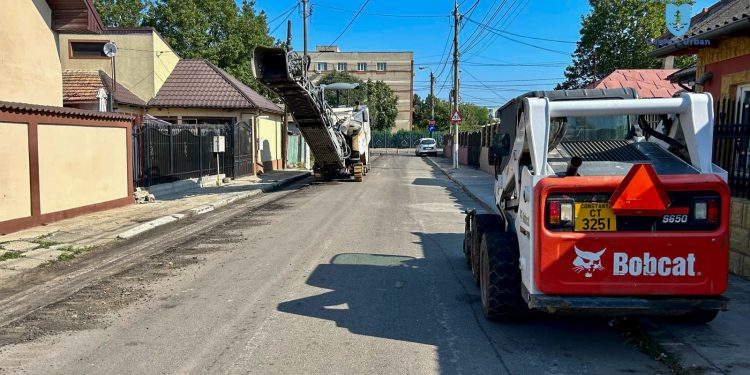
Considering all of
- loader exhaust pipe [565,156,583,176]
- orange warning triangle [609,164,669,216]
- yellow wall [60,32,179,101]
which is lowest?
orange warning triangle [609,164,669,216]

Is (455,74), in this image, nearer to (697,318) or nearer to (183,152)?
(183,152)

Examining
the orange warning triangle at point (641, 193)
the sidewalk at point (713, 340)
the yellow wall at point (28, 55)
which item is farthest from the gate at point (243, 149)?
the orange warning triangle at point (641, 193)

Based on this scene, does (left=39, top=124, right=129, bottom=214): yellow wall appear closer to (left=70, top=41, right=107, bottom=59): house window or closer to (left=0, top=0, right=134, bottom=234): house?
(left=0, top=0, right=134, bottom=234): house

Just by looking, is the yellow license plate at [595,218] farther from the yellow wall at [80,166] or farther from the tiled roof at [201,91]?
the tiled roof at [201,91]

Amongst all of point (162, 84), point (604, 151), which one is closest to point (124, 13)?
point (162, 84)

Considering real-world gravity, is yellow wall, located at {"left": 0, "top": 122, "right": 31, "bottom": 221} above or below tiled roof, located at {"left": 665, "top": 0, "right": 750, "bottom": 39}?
below

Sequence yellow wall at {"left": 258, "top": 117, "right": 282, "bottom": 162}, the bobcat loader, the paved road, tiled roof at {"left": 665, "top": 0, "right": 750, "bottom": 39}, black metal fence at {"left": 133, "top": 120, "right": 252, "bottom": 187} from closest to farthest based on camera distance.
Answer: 1. the bobcat loader
2. the paved road
3. tiled roof at {"left": 665, "top": 0, "right": 750, "bottom": 39}
4. black metal fence at {"left": 133, "top": 120, "right": 252, "bottom": 187}
5. yellow wall at {"left": 258, "top": 117, "right": 282, "bottom": 162}

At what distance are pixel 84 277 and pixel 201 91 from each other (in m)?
21.7

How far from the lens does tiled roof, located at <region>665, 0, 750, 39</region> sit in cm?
934

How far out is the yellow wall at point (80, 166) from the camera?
1204cm

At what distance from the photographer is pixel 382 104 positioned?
80.6 metres

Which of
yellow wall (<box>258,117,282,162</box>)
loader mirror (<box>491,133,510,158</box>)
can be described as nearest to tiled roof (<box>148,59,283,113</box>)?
yellow wall (<box>258,117,282,162</box>)

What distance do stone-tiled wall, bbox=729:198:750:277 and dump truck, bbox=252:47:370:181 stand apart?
40.8 feet

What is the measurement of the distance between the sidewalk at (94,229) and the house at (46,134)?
1.42ft
